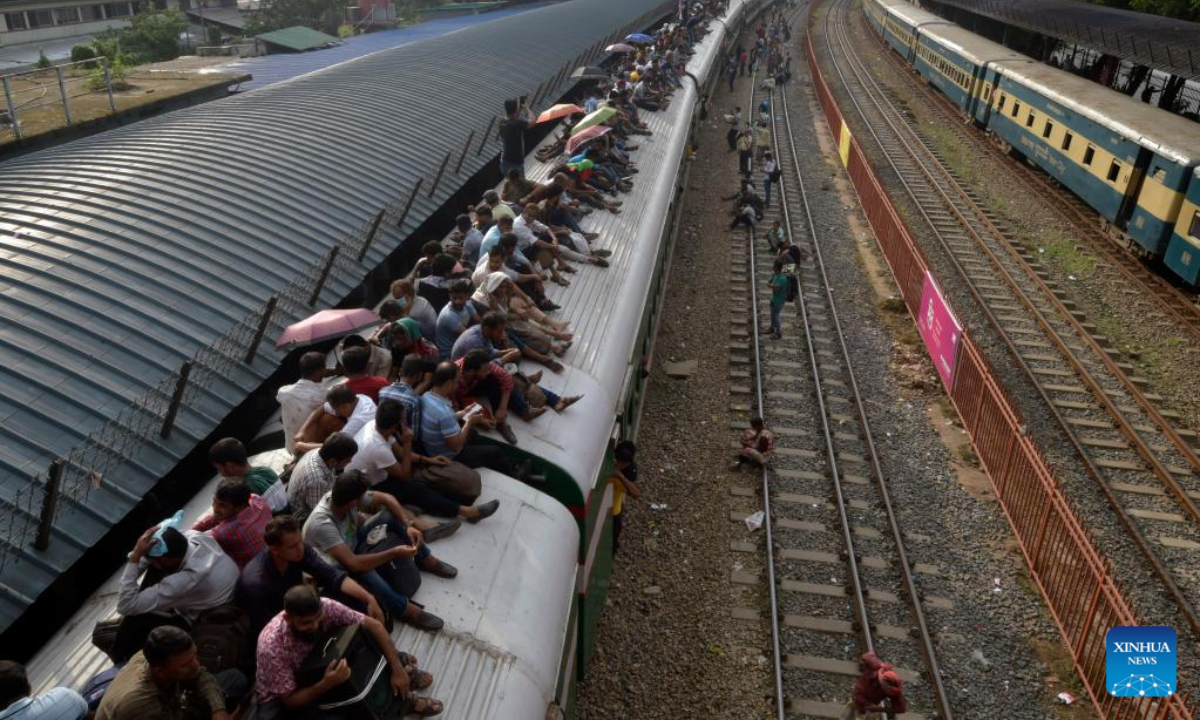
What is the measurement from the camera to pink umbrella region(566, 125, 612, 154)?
562 inches

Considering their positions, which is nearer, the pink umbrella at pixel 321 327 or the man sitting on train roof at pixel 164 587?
the man sitting on train roof at pixel 164 587

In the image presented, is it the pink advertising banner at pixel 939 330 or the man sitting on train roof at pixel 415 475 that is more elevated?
the man sitting on train roof at pixel 415 475

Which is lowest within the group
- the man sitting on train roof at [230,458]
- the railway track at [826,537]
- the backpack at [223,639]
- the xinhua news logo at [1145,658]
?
the railway track at [826,537]

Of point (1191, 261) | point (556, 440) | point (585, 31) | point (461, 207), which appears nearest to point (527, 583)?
point (556, 440)

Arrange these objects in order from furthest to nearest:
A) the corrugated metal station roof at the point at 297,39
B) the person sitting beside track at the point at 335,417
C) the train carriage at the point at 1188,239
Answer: the corrugated metal station roof at the point at 297,39 → the train carriage at the point at 1188,239 → the person sitting beside track at the point at 335,417

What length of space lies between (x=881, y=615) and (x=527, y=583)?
5.16 metres

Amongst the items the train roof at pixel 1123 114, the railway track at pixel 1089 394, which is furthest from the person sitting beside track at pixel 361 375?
the train roof at pixel 1123 114

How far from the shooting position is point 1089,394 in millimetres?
13359

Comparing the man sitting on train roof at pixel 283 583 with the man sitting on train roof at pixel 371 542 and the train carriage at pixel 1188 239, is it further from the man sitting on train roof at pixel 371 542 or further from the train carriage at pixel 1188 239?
the train carriage at pixel 1188 239

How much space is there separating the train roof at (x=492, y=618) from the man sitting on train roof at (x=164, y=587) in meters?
0.58

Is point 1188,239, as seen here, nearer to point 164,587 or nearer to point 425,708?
point 425,708

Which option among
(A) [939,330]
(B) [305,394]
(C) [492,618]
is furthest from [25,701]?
(A) [939,330]

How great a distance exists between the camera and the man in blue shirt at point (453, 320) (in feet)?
25.8

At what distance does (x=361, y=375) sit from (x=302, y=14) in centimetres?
4168
